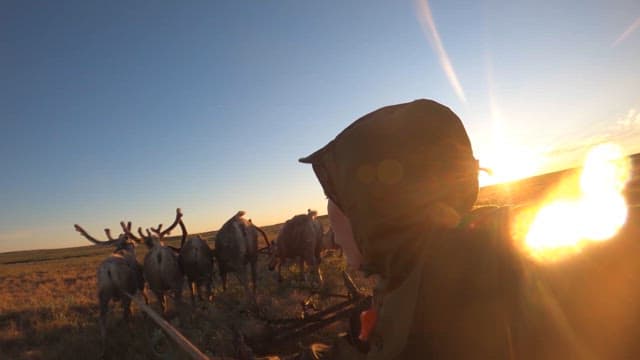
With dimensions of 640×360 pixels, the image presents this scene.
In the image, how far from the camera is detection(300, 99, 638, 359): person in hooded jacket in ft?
3.18

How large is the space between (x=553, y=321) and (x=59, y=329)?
13463mm

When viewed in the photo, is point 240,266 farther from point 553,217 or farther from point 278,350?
point 553,217

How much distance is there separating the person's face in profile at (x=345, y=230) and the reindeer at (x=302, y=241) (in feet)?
44.6

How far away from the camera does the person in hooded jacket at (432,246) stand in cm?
97

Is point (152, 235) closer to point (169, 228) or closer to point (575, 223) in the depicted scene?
point (169, 228)

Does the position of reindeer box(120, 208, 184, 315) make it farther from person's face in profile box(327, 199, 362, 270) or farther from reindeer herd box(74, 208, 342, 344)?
person's face in profile box(327, 199, 362, 270)

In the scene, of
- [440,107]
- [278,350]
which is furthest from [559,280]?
[278,350]

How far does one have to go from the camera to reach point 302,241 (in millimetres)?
16016

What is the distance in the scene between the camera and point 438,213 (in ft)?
4.70

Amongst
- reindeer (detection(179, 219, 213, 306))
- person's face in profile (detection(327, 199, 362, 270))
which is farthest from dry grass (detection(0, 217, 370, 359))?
person's face in profile (detection(327, 199, 362, 270))

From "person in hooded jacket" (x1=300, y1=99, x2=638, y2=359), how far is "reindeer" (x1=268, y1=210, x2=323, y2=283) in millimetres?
13726

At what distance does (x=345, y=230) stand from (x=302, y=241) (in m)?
14.1

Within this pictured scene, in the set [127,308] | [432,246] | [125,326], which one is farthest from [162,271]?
[432,246]

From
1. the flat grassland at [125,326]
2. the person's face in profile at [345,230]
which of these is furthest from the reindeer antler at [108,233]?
the person's face in profile at [345,230]
